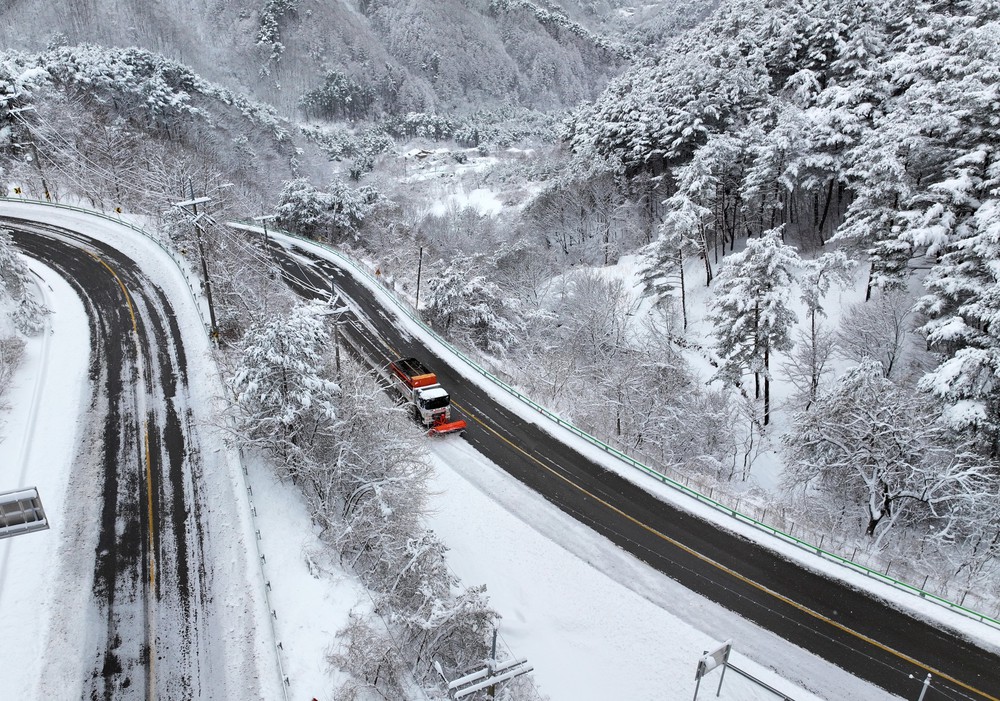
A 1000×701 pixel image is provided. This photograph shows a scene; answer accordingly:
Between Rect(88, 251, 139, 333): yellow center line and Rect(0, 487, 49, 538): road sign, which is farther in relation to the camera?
Rect(88, 251, 139, 333): yellow center line

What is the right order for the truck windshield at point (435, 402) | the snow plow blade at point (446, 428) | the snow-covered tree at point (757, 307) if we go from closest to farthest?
the snow plow blade at point (446, 428) < the truck windshield at point (435, 402) < the snow-covered tree at point (757, 307)

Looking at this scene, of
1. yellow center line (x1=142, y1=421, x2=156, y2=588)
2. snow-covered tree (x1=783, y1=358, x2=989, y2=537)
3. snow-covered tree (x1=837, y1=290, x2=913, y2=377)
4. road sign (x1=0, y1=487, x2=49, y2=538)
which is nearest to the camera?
road sign (x1=0, y1=487, x2=49, y2=538)

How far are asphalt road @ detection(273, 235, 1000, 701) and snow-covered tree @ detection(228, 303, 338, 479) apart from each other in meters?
9.29

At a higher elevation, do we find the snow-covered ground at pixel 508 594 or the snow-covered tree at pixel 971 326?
the snow-covered tree at pixel 971 326

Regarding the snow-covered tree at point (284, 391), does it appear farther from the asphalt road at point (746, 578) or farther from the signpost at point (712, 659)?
the signpost at point (712, 659)

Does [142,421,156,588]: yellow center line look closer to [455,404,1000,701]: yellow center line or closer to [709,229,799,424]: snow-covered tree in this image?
[455,404,1000,701]: yellow center line

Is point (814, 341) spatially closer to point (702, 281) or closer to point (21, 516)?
point (702, 281)

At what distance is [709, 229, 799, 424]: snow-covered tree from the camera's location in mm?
30156

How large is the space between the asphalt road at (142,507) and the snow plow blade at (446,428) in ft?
34.6

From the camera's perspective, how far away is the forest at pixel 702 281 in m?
22.0

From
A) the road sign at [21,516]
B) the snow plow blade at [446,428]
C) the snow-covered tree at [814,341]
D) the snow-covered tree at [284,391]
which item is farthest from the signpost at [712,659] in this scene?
the snow-covered tree at [814,341]

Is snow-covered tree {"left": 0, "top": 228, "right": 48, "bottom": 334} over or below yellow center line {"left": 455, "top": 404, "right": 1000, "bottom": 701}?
over

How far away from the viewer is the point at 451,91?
618 ft

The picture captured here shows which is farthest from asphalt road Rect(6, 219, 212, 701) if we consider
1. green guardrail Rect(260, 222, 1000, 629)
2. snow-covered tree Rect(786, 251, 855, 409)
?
snow-covered tree Rect(786, 251, 855, 409)
